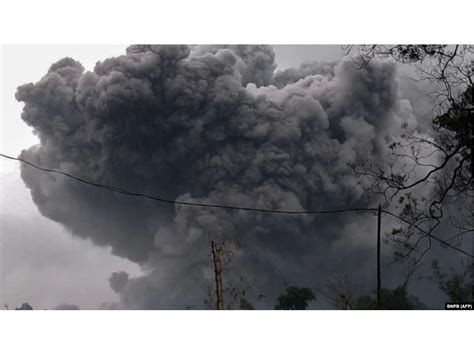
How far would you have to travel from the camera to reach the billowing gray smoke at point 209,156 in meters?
9.70

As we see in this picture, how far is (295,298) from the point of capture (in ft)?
31.8

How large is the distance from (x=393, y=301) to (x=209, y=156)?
3.68m

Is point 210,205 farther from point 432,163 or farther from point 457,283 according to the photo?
point 457,283

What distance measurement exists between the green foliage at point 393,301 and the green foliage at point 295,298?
0.77 meters

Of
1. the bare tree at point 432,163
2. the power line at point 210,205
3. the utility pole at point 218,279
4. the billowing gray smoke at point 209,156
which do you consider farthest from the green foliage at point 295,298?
the bare tree at point 432,163

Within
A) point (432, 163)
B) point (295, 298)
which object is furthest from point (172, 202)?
point (432, 163)

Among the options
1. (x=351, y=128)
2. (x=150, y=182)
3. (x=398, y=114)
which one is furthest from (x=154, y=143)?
(x=398, y=114)

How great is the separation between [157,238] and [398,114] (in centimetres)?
437

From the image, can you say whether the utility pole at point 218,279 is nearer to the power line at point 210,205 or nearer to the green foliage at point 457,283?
the power line at point 210,205

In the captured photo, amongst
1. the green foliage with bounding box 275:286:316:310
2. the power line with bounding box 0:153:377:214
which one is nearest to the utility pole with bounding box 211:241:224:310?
the power line with bounding box 0:153:377:214

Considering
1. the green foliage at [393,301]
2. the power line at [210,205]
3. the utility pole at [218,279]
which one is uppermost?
the power line at [210,205]

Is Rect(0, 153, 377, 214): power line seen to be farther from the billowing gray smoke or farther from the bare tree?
the bare tree

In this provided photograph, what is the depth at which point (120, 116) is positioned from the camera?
33.0ft

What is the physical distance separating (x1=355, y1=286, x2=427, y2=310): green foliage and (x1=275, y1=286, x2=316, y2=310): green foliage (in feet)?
2.51
